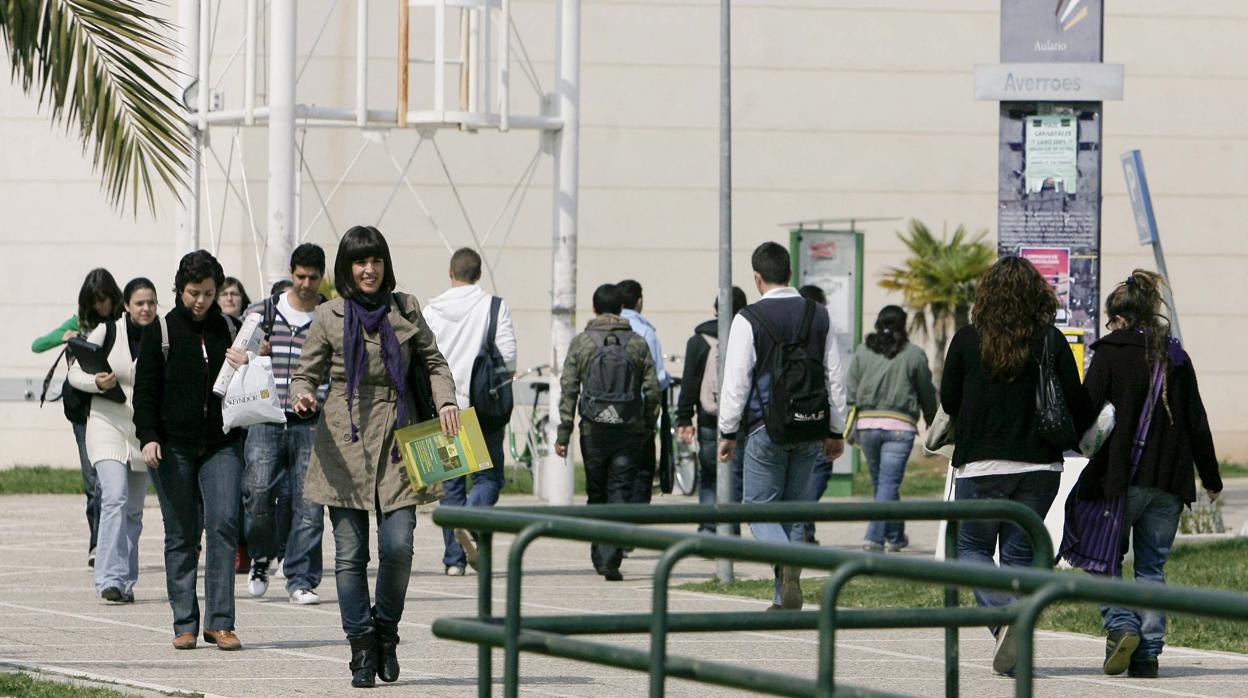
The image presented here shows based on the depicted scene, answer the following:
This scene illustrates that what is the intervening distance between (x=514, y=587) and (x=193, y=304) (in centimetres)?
488

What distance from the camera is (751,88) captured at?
25.8 metres

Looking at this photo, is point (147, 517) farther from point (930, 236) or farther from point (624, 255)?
point (930, 236)

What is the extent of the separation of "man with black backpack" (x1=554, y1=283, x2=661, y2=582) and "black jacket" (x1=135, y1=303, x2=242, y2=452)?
3.45 meters

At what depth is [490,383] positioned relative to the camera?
12703 mm

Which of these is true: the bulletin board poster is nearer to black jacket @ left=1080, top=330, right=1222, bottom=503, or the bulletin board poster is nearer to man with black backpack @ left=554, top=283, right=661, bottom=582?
man with black backpack @ left=554, top=283, right=661, bottom=582

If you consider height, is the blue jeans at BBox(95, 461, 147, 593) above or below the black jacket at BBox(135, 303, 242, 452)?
below

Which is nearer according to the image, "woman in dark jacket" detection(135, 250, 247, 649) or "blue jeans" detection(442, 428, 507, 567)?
"woman in dark jacket" detection(135, 250, 247, 649)

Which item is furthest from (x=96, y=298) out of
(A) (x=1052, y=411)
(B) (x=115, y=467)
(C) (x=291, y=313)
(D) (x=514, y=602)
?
(D) (x=514, y=602)

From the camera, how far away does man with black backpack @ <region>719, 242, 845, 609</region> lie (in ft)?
34.8

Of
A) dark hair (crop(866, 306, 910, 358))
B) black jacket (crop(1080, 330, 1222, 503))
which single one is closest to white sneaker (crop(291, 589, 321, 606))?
black jacket (crop(1080, 330, 1222, 503))

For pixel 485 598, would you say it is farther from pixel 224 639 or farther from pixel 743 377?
pixel 743 377

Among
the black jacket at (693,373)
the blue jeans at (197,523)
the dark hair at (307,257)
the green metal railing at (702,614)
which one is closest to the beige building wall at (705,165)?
the black jacket at (693,373)

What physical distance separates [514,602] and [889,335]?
9.93m

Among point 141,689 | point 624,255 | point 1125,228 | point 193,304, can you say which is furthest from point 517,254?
point 141,689
